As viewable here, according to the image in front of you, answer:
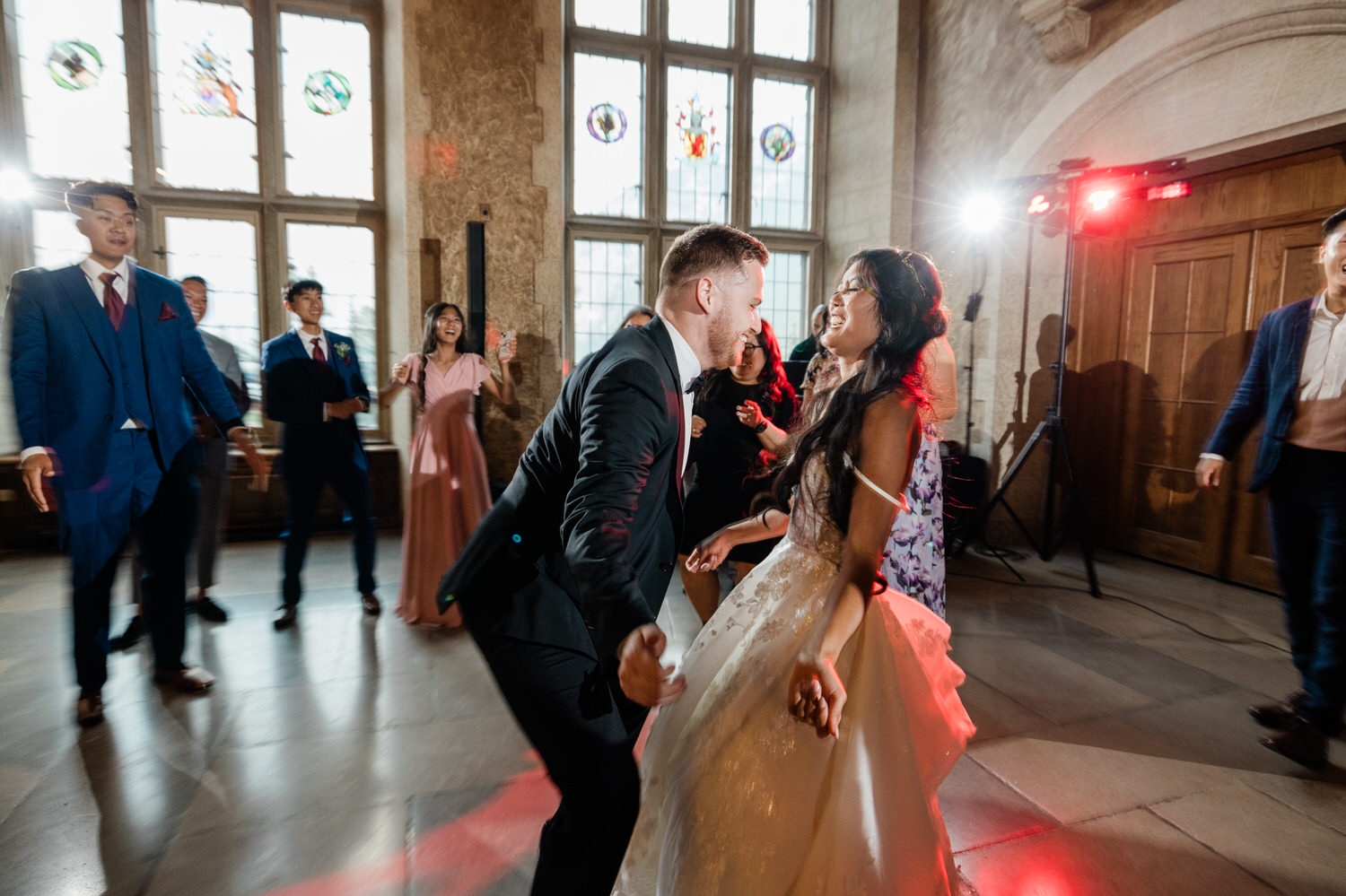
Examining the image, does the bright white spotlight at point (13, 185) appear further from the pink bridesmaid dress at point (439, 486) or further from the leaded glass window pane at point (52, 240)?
the pink bridesmaid dress at point (439, 486)

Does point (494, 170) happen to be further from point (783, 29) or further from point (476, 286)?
point (783, 29)

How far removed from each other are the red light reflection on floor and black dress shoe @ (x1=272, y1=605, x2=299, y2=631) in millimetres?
1874

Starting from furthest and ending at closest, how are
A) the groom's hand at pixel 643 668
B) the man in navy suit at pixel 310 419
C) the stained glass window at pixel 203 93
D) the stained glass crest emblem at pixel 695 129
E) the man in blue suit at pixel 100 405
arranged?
1. the stained glass crest emblem at pixel 695 129
2. the stained glass window at pixel 203 93
3. the man in navy suit at pixel 310 419
4. the man in blue suit at pixel 100 405
5. the groom's hand at pixel 643 668

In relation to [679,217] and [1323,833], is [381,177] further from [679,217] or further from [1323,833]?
[1323,833]

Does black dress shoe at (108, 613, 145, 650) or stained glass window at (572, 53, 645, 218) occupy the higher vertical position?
stained glass window at (572, 53, 645, 218)

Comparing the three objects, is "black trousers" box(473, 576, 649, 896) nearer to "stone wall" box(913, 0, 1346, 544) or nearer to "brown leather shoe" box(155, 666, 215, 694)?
"brown leather shoe" box(155, 666, 215, 694)

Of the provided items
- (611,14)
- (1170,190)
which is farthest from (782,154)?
(1170,190)

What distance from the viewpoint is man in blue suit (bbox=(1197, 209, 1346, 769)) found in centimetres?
229

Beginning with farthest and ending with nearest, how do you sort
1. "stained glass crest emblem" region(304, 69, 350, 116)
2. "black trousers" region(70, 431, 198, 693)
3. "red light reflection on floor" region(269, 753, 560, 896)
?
"stained glass crest emblem" region(304, 69, 350, 116) → "black trousers" region(70, 431, 198, 693) → "red light reflection on floor" region(269, 753, 560, 896)

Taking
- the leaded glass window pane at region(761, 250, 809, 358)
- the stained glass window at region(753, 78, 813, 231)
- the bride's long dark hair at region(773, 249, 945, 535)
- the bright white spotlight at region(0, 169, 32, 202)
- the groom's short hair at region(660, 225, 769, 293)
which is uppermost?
the stained glass window at region(753, 78, 813, 231)

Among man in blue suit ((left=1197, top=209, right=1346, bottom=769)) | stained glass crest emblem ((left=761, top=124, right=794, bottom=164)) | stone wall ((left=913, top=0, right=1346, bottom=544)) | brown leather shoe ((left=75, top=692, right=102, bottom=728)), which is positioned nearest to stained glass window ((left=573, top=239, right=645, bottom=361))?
stained glass crest emblem ((left=761, top=124, right=794, bottom=164))

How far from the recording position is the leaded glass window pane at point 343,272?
18.5 feet

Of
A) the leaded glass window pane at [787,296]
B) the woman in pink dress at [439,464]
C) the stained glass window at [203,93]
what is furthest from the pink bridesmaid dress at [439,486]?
the leaded glass window pane at [787,296]

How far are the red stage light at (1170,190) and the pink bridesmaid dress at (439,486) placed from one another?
12.5 feet
